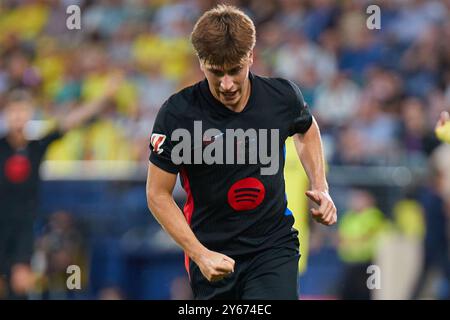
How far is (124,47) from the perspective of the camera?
45.1 ft

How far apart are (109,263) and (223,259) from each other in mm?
5795

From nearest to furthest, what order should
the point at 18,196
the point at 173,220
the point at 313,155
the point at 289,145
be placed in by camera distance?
the point at 173,220, the point at 313,155, the point at 289,145, the point at 18,196

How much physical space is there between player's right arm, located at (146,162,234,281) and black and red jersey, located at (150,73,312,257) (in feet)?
0.22

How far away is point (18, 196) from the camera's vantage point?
10.3m

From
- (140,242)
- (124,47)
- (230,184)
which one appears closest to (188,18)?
(124,47)

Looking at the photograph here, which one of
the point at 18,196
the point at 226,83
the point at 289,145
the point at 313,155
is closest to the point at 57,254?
the point at 18,196

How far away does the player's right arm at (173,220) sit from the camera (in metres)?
5.35

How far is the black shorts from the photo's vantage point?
568 centimetres

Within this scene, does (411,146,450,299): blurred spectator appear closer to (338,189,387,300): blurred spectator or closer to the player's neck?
(338,189,387,300): blurred spectator

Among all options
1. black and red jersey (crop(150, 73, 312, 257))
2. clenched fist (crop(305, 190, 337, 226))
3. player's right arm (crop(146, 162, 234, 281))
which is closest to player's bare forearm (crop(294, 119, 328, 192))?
black and red jersey (crop(150, 73, 312, 257))

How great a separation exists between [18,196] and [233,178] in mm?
4986

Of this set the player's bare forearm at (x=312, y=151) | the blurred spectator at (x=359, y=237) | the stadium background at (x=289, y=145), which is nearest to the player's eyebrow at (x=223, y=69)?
the player's bare forearm at (x=312, y=151)

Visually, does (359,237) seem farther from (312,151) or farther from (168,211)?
(168,211)

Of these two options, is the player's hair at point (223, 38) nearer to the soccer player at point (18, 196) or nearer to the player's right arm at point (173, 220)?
the player's right arm at point (173, 220)
